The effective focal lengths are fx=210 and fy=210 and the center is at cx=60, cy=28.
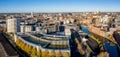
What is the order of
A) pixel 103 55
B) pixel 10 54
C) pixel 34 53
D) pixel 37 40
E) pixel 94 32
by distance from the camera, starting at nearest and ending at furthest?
pixel 10 54
pixel 103 55
pixel 34 53
pixel 37 40
pixel 94 32

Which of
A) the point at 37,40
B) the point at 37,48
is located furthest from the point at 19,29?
the point at 37,48

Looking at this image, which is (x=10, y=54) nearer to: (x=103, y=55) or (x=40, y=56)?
(x=40, y=56)

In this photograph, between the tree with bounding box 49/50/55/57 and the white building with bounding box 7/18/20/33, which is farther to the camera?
the white building with bounding box 7/18/20/33

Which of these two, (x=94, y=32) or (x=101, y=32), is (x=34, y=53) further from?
(x=94, y=32)

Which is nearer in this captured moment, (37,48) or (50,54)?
(50,54)

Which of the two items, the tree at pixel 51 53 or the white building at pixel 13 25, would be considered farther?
the white building at pixel 13 25

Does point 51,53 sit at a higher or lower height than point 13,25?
lower

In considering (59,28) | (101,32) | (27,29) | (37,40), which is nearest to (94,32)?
(101,32)

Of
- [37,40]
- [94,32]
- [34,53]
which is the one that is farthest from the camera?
[94,32]

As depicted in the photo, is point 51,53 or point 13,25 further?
point 13,25
